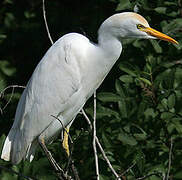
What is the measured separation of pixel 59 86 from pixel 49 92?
7 cm

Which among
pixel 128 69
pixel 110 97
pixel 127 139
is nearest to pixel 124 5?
pixel 128 69

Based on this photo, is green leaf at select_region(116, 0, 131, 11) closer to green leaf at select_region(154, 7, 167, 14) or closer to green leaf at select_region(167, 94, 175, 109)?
green leaf at select_region(154, 7, 167, 14)

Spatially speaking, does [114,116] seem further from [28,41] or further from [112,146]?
[28,41]

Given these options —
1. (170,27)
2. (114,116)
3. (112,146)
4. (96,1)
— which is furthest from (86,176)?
(96,1)

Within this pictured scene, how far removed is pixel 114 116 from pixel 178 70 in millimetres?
492

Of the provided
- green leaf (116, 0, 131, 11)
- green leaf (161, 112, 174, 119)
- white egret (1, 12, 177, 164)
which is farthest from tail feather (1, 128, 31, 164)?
green leaf (116, 0, 131, 11)

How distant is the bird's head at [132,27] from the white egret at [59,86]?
0.10m

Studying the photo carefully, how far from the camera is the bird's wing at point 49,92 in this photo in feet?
8.89

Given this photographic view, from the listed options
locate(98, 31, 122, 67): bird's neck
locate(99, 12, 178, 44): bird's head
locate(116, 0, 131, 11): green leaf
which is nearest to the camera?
locate(99, 12, 178, 44): bird's head

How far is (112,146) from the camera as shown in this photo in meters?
2.78

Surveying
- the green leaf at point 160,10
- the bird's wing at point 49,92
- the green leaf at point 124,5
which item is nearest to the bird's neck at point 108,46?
the bird's wing at point 49,92

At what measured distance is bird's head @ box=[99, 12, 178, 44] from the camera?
2447 mm

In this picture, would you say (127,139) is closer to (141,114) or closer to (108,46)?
(141,114)

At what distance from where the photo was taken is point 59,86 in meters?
2.77
